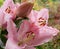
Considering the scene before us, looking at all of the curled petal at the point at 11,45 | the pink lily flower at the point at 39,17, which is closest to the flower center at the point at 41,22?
the pink lily flower at the point at 39,17

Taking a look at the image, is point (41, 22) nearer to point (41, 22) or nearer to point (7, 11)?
point (41, 22)

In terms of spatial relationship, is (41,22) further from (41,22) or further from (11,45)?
(11,45)

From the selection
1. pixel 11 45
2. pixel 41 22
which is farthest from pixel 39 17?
pixel 11 45

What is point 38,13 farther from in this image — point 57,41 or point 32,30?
point 57,41

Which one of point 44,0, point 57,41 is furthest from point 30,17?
point 44,0

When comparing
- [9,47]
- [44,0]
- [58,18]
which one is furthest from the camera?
[58,18]

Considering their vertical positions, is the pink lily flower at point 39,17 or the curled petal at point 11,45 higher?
the pink lily flower at point 39,17

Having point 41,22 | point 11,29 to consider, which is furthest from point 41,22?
point 11,29

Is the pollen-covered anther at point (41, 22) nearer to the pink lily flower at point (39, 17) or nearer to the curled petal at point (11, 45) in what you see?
the pink lily flower at point (39, 17)

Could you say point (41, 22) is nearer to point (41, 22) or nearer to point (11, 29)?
point (41, 22)
